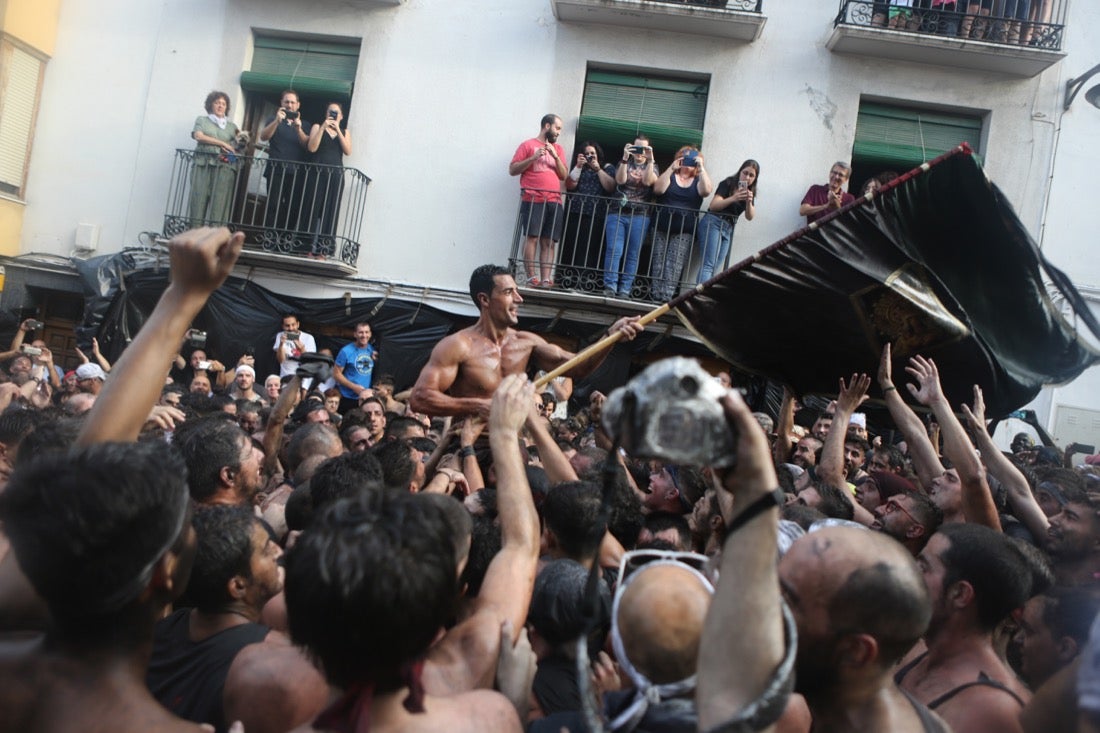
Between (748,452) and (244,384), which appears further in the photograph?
(244,384)

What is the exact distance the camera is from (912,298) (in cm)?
484

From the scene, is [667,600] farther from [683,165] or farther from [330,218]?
[330,218]

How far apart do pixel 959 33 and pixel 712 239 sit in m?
4.10

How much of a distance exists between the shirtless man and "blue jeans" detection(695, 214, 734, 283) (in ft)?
20.5

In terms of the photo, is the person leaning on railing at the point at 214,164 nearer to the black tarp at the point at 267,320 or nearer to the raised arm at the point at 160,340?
the black tarp at the point at 267,320

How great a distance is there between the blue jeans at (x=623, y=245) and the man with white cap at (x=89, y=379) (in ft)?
19.1

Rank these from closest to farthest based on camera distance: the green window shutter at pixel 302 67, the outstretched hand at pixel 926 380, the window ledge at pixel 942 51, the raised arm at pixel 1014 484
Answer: the raised arm at pixel 1014 484
the outstretched hand at pixel 926 380
the window ledge at pixel 942 51
the green window shutter at pixel 302 67

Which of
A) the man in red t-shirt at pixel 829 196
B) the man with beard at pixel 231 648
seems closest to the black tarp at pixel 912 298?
the man with beard at pixel 231 648

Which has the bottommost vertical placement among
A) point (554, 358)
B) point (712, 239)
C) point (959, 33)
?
point (554, 358)

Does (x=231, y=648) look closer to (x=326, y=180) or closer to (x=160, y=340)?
(x=160, y=340)

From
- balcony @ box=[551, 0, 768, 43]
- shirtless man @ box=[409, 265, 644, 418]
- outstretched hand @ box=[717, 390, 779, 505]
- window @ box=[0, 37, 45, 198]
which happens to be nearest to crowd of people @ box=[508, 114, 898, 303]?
balcony @ box=[551, 0, 768, 43]

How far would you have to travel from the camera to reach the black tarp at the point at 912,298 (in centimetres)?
485

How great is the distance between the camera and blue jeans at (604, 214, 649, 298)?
11867 millimetres

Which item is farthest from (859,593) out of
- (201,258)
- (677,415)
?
(201,258)
